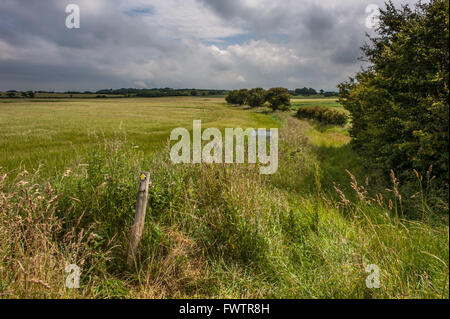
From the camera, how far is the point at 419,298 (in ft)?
7.50

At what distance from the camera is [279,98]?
5806 cm

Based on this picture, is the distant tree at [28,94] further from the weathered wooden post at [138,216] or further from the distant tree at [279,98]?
the weathered wooden post at [138,216]

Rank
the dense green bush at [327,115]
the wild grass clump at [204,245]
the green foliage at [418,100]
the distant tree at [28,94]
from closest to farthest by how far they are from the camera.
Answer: the wild grass clump at [204,245], the green foliage at [418,100], the dense green bush at [327,115], the distant tree at [28,94]

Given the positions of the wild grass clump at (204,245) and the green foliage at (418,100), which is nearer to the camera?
the wild grass clump at (204,245)

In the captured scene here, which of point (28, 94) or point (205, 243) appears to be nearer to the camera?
point (205, 243)

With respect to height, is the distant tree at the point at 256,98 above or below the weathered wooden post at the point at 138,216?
above

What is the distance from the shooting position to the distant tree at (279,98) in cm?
5808

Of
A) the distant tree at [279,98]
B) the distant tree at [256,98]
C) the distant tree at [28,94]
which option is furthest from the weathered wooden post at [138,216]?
the distant tree at [28,94]

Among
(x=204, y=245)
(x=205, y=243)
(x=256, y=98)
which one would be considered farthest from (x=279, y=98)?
(x=204, y=245)

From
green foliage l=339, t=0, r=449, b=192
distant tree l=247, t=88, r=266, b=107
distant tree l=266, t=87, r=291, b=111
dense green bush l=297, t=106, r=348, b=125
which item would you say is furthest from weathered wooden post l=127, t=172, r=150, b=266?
distant tree l=266, t=87, r=291, b=111

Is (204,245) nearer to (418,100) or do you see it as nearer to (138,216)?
(138,216)

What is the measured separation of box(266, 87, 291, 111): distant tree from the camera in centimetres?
5808
